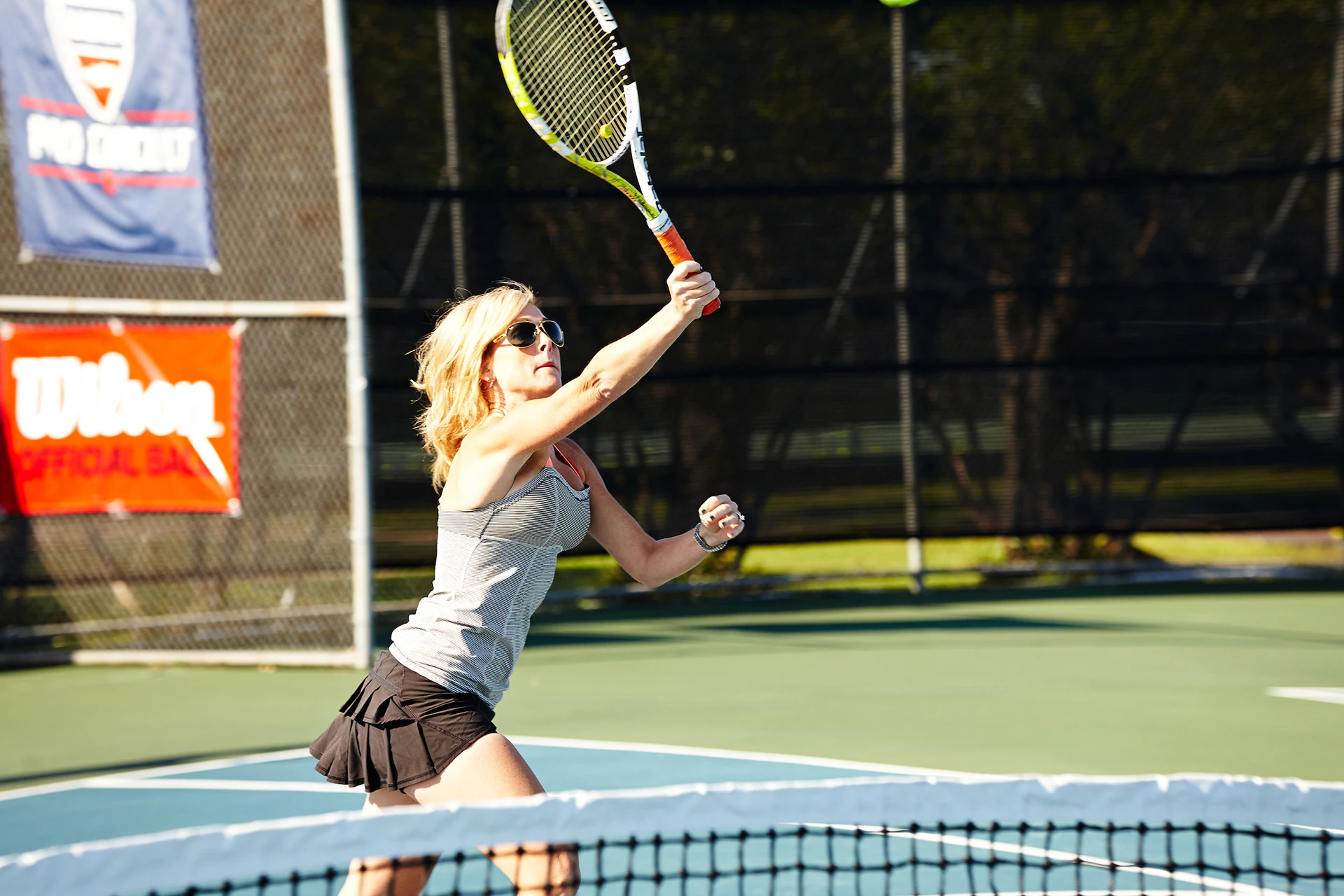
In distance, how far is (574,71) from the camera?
396cm

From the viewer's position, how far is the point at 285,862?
237 cm

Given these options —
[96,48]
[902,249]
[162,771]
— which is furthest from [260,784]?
[902,249]

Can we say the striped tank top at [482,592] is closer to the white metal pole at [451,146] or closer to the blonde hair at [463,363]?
the blonde hair at [463,363]

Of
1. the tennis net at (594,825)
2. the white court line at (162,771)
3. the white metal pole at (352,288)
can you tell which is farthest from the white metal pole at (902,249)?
the tennis net at (594,825)

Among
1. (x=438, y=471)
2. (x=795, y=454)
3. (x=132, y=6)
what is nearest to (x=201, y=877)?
(x=438, y=471)

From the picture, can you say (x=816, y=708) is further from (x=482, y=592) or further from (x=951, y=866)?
(x=482, y=592)

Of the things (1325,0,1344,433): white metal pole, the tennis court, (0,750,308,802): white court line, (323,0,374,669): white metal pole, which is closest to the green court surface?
the tennis court

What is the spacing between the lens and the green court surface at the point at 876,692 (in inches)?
228

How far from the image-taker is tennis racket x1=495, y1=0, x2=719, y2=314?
11.8 ft

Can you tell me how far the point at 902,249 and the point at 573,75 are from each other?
5.48 meters

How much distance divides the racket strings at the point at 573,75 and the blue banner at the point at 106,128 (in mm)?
3869

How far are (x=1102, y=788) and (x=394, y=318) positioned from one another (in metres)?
6.42

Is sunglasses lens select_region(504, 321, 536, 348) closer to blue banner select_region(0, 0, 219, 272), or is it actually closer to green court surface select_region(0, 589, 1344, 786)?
green court surface select_region(0, 589, 1344, 786)

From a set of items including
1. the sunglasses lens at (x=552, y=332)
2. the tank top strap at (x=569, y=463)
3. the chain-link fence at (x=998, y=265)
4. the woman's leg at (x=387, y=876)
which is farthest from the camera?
the chain-link fence at (x=998, y=265)
